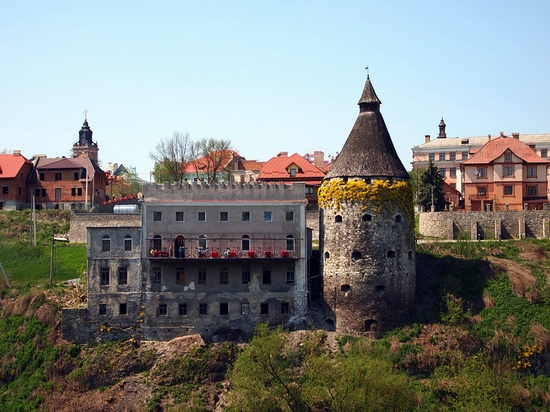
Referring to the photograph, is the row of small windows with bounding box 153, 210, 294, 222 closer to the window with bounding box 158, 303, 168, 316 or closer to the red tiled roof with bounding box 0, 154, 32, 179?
the window with bounding box 158, 303, 168, 316

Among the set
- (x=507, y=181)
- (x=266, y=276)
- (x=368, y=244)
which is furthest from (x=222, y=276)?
(x=507, y=181)

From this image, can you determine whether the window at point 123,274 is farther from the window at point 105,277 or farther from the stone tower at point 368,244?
the stone tower at point 368,244

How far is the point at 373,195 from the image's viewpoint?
52156 millimetres

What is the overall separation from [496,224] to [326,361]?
86.5 feet

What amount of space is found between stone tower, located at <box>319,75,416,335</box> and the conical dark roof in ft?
0.22

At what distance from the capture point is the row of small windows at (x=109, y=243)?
2088 inches

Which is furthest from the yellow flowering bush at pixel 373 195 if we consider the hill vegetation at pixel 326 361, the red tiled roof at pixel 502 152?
the red tiled roof at pixel 502 152

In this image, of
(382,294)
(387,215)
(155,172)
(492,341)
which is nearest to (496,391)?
(492,341)

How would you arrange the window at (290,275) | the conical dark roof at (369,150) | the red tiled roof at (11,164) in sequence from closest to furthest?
the conical dark roof at (369,150) → the window at (290,275) → the red tiled roof at (11,164)

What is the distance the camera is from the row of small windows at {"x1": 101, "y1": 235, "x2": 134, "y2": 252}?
174 feet

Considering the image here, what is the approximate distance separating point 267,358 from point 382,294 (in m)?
10.8

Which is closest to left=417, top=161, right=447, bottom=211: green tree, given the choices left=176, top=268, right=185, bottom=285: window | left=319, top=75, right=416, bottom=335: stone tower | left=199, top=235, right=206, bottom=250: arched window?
left=319, top=75, right=416, bottom=335: stone tower

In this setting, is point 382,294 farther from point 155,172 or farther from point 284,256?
point 155,172

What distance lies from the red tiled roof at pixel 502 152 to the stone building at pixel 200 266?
85.3ft
